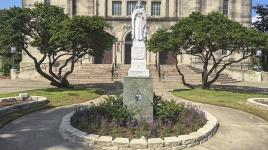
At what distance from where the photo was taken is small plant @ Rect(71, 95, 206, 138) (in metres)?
12.5

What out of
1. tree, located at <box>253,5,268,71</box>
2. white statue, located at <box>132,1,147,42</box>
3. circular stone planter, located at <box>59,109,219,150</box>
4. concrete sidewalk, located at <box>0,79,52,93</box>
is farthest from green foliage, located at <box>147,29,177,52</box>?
tree, located at <box>253,5,268,71</box>

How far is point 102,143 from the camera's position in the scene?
11.5 meters

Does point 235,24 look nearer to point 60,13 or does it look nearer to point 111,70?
point 60,13

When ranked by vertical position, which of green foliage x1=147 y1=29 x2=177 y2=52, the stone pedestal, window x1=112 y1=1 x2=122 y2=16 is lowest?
the stone pedestal

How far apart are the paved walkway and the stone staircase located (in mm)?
18170

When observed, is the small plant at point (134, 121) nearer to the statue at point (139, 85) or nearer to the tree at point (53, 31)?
the statue at point (139, 85)

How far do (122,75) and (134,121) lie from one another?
26751mm

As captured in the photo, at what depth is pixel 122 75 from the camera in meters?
39.9

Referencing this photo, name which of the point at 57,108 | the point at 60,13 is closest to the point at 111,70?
the point at 60,13

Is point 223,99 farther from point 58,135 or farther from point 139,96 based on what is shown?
point 58,135

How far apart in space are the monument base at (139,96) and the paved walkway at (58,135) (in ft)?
7.77

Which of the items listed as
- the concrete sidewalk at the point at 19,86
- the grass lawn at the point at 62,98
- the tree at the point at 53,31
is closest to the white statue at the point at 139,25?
the grass lawn at the point at 62,98

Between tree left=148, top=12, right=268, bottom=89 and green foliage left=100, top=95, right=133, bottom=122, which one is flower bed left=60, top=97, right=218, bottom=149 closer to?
green foliage left=100, top=95, right=133, bottom=122

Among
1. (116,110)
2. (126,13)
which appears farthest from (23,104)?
(126,13)
